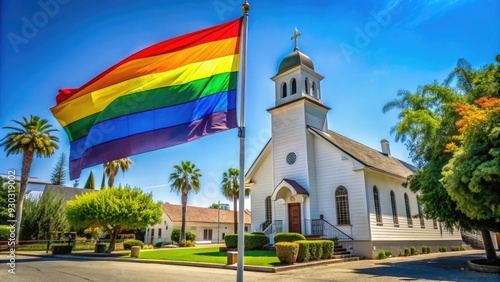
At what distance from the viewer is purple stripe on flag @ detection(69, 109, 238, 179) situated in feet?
22.2

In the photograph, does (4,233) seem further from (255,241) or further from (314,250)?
(314,250)

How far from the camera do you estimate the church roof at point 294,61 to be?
24344 mm

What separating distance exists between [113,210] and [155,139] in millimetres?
20419

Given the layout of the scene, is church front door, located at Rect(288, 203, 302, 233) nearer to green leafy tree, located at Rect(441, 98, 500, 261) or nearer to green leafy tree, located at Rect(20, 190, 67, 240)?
green leafy tree, located at Rect(441, 98, 500, 261)

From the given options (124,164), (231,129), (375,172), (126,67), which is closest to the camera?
(231,129)

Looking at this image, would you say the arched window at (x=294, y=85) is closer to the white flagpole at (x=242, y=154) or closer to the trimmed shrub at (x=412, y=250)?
the trimmed shrub at (x=412, y=250)

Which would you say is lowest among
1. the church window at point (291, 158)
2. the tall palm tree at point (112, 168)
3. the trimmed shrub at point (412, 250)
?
the trimmed shrub at point (412, 250)

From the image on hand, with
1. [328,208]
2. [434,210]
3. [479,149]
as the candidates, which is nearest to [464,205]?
[479,149]

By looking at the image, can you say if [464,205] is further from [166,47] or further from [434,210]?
[166,47]

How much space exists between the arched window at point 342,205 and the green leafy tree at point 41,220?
33047mm

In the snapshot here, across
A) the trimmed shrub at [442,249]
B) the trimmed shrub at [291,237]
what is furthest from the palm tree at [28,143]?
the trimmed shrub at [442,249]

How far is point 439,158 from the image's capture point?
1542 cm

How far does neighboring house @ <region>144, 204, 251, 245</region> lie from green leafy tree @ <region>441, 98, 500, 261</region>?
124ft

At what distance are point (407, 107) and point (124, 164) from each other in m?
36.7
